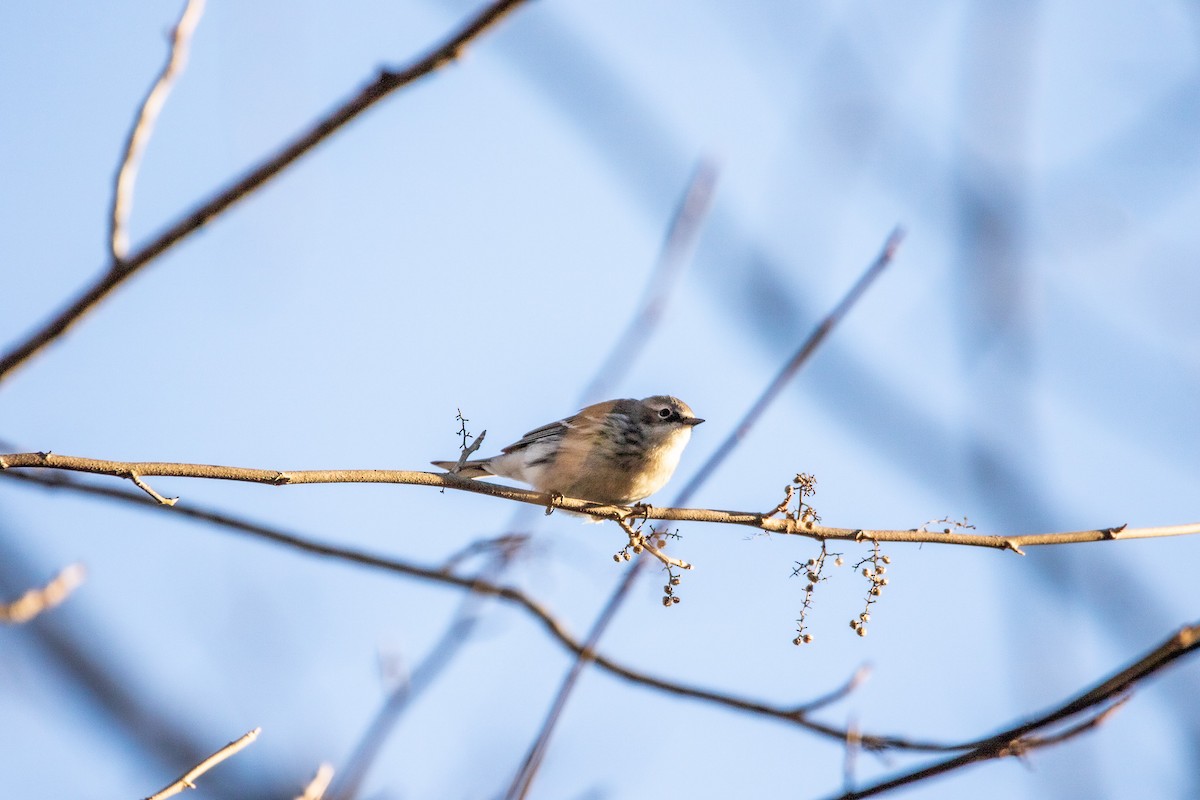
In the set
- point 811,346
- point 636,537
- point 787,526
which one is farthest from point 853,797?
point 636,537

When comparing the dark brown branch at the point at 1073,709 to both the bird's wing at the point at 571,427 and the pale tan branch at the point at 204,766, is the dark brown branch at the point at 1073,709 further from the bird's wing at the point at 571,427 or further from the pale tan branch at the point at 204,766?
the bird's wing at the point at 571,427

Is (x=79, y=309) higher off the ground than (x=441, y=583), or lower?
lower

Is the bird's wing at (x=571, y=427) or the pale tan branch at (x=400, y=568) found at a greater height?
the bird's wing at (x=571, y=427)

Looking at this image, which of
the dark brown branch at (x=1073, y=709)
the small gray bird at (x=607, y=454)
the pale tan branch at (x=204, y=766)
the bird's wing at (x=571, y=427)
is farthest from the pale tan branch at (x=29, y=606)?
the bird's wing at (x=571, y=427)

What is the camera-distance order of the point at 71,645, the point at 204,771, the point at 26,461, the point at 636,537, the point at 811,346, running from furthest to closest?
the point at 636,537, the point at 26,461, the point at 811,346, the point at 204,771, the point at 71,645

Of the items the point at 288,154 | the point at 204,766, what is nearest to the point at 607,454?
the point at 204,766

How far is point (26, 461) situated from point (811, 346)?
7.32 ft

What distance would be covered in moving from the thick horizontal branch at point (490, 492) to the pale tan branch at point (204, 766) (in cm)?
90

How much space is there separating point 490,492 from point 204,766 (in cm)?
238

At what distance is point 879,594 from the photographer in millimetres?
4863

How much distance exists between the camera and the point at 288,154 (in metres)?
1.98

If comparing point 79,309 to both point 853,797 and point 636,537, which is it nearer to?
point 853,797

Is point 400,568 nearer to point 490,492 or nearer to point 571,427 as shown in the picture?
point 490,492

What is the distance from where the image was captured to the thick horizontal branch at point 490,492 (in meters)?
Answer: 3.41
